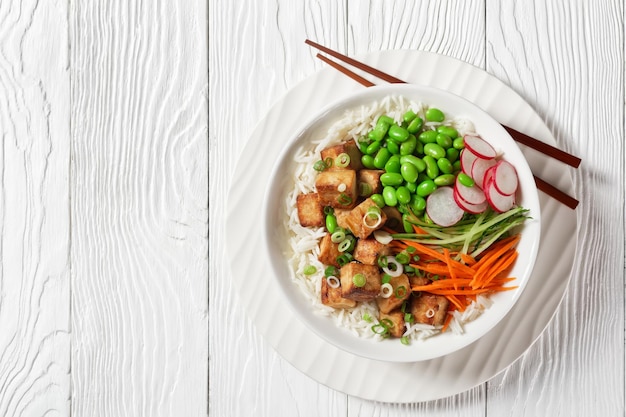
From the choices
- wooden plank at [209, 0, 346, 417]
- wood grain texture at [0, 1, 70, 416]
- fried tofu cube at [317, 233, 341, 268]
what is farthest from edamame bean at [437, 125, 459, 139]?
wood grain texture at [0, 1, 70, 416]

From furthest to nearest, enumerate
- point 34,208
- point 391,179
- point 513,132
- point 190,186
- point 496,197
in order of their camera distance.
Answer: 1. point 34,208
2. point 190,186
3. point 513,132
4. point 391,179
5. point 496,197

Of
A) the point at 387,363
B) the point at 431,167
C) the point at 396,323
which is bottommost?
the point at 387,363

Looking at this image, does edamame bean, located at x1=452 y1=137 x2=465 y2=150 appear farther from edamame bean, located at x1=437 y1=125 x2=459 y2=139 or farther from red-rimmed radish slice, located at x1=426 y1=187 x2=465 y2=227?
red-rimmed radish slice, located at x1=426 y1=187 x2=465 y2=227

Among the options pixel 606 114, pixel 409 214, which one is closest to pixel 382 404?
pixel 409 214

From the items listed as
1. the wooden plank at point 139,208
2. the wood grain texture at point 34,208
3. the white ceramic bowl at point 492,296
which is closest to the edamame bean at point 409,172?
the white ceramic bowl at point 492,296

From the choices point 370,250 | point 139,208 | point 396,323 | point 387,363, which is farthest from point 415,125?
point 139,208

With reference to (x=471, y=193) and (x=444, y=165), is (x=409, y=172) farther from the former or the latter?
(x=471, y=193)

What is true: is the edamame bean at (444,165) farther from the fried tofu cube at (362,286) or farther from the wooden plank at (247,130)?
the wooden plank at (247,130)
